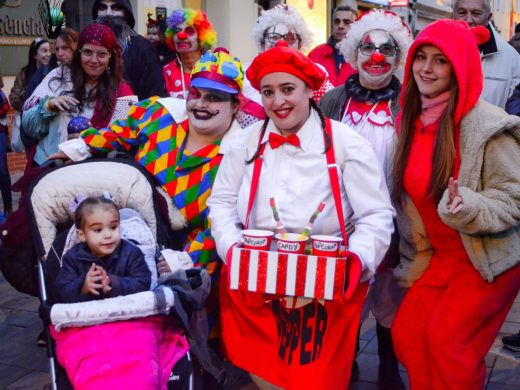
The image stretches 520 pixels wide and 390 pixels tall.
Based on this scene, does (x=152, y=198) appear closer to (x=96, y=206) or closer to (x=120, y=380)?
(x=96, y=206)

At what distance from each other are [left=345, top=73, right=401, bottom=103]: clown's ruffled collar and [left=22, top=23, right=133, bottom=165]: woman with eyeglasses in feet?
4.60

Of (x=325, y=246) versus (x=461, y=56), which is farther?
(x=461, y=56)

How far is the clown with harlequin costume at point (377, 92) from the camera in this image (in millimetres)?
3871

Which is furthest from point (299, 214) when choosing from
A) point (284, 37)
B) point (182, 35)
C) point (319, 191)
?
point (182, 35)

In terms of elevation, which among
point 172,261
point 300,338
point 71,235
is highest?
point 71,235

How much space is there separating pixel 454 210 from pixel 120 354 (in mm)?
1402

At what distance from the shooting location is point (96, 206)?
10.7 feet

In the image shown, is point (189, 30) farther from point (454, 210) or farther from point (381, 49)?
point (454, 210)

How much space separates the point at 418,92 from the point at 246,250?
1.08 m

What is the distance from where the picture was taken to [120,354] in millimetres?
2893

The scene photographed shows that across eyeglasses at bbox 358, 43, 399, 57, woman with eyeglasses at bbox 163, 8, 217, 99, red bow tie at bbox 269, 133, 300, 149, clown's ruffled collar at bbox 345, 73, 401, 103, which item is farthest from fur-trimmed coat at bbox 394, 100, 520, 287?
woman with eyeglasses at bbox 163, 8, 217, 99

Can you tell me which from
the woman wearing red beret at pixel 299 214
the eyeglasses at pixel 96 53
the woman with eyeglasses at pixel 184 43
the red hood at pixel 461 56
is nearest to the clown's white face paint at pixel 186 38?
the woman with eyeglasses at pixel 184 43

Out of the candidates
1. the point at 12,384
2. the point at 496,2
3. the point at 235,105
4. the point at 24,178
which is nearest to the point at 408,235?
the point at 235,105

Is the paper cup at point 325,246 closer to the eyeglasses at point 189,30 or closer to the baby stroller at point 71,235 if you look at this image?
the baby stroller at point 71,235
